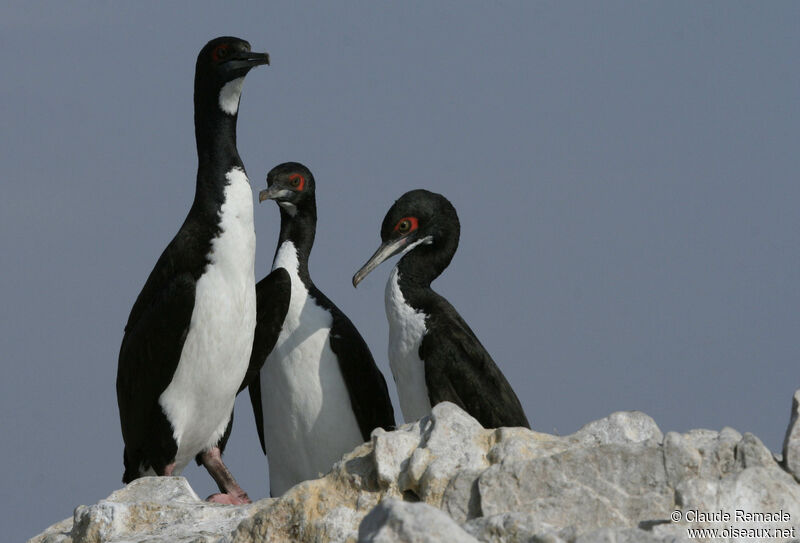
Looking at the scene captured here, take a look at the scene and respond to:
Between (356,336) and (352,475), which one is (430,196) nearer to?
(356,336)

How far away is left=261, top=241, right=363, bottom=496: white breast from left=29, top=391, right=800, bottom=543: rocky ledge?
4.90 meters

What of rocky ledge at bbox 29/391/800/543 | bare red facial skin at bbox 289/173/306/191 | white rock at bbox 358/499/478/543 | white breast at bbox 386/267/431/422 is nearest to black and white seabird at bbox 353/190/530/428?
white breast at bbox 386/267/431/422

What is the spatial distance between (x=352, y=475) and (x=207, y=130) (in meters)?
5.26

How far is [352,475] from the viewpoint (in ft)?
20.7

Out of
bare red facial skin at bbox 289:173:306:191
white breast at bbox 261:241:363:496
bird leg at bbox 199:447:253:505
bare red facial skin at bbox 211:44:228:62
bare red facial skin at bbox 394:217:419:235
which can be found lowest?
bird leg at bbox 199:447:253:505

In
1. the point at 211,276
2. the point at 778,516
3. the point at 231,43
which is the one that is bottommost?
the point at 778,516

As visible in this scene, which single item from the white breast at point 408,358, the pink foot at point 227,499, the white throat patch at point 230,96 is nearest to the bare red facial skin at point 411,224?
the white breast at point 408,358

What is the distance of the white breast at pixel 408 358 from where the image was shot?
34.4 feet

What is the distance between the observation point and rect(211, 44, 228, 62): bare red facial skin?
10844 millimetres

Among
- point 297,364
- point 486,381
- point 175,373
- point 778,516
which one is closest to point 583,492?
point 778,516

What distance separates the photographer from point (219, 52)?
35.6 ft

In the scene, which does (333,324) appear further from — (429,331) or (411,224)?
(429,331)

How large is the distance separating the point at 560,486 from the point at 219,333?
16.5 feet

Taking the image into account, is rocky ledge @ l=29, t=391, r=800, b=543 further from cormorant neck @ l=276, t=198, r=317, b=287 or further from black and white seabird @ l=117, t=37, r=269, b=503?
cormorant neck @ l=276, t=198, r=317, b=287
